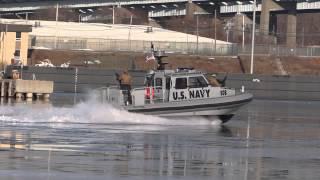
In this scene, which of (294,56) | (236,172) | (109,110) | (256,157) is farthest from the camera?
(294,56)

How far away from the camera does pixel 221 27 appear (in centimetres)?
16162

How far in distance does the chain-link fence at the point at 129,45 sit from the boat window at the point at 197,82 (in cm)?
7852

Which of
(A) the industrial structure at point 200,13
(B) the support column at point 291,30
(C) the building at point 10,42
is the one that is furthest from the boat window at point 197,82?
(B) the support column at point 291,30

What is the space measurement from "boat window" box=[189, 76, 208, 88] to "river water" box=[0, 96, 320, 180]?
1370 mm

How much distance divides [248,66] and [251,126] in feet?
241

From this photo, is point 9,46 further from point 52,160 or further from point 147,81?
point 52,160

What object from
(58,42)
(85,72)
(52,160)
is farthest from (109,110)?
(58,42)

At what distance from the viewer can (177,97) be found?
37438 mm

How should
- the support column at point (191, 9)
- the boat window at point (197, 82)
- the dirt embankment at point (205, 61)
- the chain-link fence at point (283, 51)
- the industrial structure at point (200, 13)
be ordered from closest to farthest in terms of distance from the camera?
the boat window at point (197, 82) → the dirt embankment at point (205, 61) → the chain-link fence at point (283, 51) → the industrial structure at point (200, 13) → the support column at point (191, 9)

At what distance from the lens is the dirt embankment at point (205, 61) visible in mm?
108375

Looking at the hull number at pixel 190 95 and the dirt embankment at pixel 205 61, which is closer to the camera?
the hull number at pixel 190 95

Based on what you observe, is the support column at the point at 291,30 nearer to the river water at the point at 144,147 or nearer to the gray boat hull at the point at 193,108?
the river water at the point at 144,147

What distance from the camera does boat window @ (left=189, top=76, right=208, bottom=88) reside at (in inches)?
1479

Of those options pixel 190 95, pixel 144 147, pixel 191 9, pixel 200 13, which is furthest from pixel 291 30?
pixel 144 147
